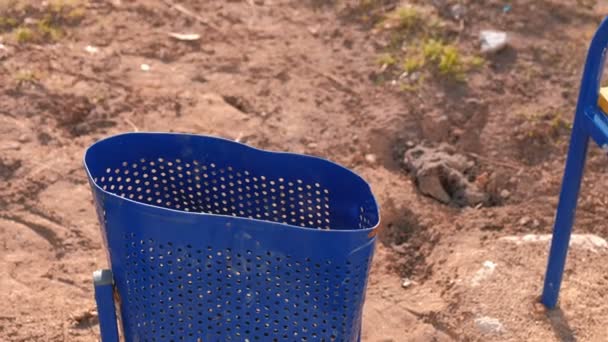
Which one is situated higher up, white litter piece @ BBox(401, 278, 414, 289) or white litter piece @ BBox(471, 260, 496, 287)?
white litter piece @ BBox(471, 260, 496, 287)

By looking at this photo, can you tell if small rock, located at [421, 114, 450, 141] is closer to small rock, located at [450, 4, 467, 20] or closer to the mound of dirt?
the mound of dirt

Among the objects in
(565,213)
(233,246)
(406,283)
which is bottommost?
(406,283)

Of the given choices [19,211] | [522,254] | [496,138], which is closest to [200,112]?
[19,211]

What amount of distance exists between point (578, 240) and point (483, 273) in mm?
432

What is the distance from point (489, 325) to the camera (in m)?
3.05

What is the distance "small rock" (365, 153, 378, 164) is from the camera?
3.83 m

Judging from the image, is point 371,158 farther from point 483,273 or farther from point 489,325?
point 489,325

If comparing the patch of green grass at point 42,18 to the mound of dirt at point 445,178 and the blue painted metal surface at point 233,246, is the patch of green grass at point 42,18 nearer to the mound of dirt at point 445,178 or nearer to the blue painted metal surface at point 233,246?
the mound of dirt at point 445,178

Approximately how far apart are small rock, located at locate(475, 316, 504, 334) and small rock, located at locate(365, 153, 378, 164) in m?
0.98

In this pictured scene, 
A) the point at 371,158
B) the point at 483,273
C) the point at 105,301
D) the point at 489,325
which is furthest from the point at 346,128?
the point at 105,301

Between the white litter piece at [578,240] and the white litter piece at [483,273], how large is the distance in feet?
0.56

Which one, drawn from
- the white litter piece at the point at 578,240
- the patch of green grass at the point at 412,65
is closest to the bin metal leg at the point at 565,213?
the white litter piece at the point at 578,240

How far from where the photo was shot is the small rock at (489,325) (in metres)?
3.03

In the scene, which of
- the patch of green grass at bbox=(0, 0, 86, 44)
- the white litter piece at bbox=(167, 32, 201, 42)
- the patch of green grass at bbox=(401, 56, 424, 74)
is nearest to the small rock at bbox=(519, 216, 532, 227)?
the patch of green grass at bbox=(401, 56, 424, 74)
